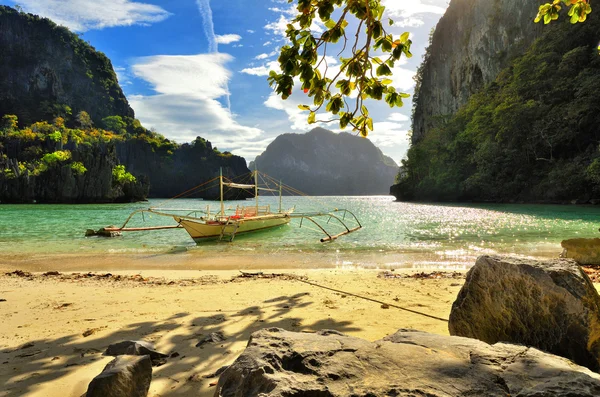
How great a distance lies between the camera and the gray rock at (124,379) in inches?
83.4

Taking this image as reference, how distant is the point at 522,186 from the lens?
44875 mm

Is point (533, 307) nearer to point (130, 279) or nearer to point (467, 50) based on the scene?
point (130, 279)

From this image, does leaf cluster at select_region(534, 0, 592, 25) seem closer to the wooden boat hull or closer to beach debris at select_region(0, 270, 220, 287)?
beach debris at select_region(0, 270, 220, 287)

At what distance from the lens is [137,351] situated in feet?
9.95

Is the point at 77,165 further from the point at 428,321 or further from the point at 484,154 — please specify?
the point at 428,321

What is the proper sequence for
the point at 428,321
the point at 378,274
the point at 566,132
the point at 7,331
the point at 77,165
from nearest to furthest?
the point at 7,331 → the point at 428,321 → the point at 378,274 → the point at 566,132 → the point at 77,165

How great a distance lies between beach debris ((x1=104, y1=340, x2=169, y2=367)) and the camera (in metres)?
3.03

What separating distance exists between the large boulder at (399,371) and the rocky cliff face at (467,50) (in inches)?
2393

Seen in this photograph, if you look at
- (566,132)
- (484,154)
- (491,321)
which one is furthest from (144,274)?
(484,154)

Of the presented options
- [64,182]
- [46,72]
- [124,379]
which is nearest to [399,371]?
[124,379]

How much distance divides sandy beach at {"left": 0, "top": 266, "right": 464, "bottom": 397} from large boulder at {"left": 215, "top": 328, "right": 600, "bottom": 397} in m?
1.07

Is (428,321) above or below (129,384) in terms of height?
below

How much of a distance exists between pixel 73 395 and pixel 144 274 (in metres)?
7.57

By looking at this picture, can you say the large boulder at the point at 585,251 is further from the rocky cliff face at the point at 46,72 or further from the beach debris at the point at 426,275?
the rocky cliff face at the point at 46,72
